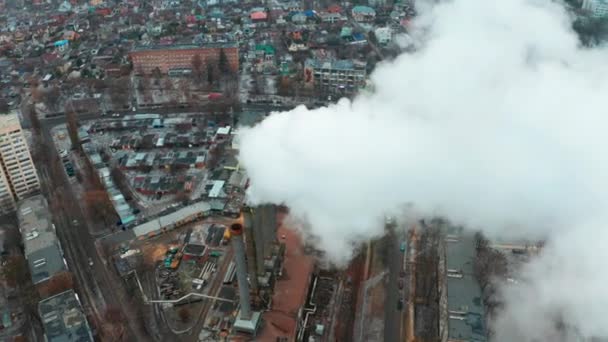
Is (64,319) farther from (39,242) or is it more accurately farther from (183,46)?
Result: (183,46)

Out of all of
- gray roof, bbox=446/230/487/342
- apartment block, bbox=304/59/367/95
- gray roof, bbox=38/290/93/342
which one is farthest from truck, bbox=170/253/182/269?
apartment block, bbox=304/59/367/95

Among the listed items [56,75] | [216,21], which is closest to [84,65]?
[56,75]

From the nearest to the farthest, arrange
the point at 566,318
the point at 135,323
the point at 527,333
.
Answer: the point at 566,318 < the point at 527,333 < the point at 135,323

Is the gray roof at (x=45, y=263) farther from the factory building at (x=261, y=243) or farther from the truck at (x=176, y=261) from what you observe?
the factory building at (x=261, y=243)

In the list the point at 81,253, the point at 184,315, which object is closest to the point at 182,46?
the point at 81,253

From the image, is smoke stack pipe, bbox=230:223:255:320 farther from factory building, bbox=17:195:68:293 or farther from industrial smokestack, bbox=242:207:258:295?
factory building, bbox=17:195:68:293

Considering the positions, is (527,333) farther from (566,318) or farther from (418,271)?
(418,271)
